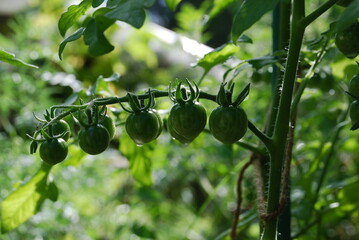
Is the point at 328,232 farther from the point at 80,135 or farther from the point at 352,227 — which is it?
the point at 80,135

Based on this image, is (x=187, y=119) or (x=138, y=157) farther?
(x=138, y=157)

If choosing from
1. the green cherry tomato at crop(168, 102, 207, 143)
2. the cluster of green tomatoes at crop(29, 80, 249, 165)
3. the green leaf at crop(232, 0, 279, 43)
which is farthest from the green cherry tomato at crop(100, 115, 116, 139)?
the green leaf at crop(232, 0, 279, 43)

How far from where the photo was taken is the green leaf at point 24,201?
102 cm

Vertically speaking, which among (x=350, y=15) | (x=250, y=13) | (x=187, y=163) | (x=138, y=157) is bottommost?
(x=350, y=15)

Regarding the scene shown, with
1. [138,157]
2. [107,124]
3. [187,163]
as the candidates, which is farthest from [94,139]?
[187,163]

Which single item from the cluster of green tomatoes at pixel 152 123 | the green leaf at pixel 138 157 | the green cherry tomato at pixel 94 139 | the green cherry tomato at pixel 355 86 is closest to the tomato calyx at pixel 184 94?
the cluster of green tomatoes at pixel 152 123

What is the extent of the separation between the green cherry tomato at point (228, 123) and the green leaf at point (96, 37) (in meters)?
0.24

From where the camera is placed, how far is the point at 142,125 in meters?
0.67

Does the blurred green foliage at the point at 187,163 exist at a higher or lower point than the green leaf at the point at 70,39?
higher

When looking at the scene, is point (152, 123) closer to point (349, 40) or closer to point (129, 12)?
point (129, 12)

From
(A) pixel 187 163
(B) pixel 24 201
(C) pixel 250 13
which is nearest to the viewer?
(C) pixel 250 13

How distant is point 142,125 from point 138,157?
457mm

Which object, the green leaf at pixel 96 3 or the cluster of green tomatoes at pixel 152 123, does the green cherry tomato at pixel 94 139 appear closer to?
the cluster of green tomatoes at pixel 152 123

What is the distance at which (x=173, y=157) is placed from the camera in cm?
188
